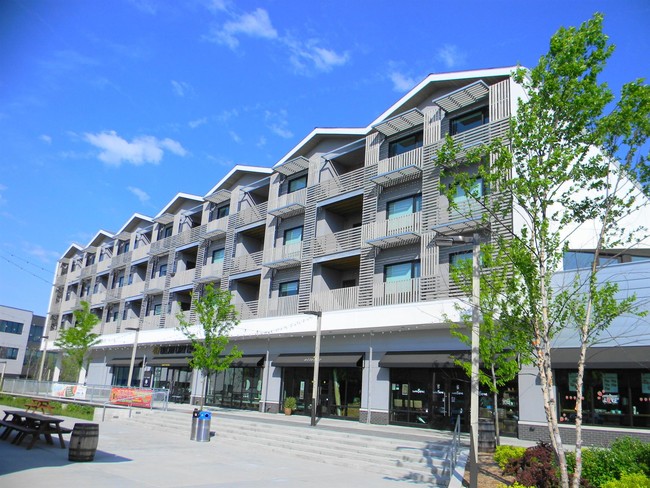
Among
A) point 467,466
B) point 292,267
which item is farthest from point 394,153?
point 467,466

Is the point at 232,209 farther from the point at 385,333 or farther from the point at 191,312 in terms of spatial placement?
the point at 385,333

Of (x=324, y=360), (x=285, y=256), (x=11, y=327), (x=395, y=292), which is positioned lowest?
(x=324, y=360)

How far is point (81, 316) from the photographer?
44438 mm

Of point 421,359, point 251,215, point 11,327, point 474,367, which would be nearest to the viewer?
point 474,367

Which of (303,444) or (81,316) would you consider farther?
(81,316)

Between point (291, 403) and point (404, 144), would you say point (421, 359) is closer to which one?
point (291, 403)

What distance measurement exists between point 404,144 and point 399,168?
2.49 meters

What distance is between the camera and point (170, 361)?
131 ft

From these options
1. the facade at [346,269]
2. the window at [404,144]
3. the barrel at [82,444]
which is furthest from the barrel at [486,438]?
the window at [404,144]

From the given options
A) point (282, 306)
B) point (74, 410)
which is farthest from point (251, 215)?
point (74, 410)

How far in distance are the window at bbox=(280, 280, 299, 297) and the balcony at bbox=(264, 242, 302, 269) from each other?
106 cm

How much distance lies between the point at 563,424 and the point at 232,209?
1011 inches

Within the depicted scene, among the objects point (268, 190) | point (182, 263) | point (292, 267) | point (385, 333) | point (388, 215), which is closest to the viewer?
point (385, 333)

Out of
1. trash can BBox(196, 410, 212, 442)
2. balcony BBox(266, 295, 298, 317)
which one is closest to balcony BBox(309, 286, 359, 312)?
balcony BBox(266, 295, 298, 317)
